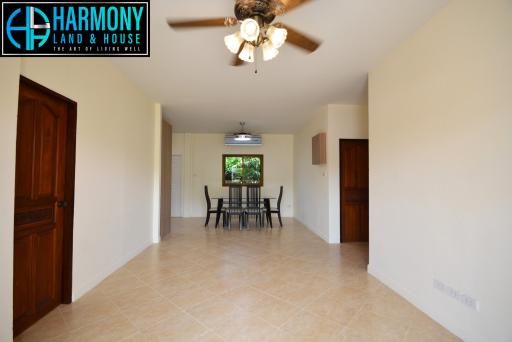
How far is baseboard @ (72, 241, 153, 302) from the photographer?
231 centimetres

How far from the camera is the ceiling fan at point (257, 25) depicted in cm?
146

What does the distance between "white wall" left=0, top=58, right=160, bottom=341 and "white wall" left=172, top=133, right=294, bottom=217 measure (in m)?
3.32

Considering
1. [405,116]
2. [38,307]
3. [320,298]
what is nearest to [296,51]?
[405,116]

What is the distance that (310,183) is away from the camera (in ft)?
18.0

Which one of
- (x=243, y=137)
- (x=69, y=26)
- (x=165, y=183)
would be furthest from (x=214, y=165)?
(x=69, y=26)

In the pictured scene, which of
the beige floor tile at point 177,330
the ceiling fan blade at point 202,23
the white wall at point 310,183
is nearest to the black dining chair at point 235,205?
the white wall at point 310,183

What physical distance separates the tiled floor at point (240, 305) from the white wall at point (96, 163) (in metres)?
0.36

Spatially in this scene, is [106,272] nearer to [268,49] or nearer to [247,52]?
[247,52]

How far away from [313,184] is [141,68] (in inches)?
155

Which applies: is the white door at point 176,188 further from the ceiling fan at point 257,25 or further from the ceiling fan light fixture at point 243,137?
the ceiling fan at point 257,25

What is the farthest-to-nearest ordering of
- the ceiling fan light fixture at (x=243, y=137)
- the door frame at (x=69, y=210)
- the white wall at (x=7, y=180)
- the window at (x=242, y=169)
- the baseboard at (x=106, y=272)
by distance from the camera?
the window at (x=242, y=169) → the ceiling fan light fixture at (x=243, y=137) → the baseboard at (x=106, y=272) → the door frame at (x=69, y=210) → the white wall at (x=7, y=180)

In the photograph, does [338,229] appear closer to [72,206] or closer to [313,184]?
[313,184]

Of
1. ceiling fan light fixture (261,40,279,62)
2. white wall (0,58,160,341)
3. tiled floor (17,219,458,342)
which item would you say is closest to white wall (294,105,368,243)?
tiled floor (17,219,458,342)

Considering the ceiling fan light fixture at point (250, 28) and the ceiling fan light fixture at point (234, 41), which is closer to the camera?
the ceiling fan light fixture at point (250, 28)
